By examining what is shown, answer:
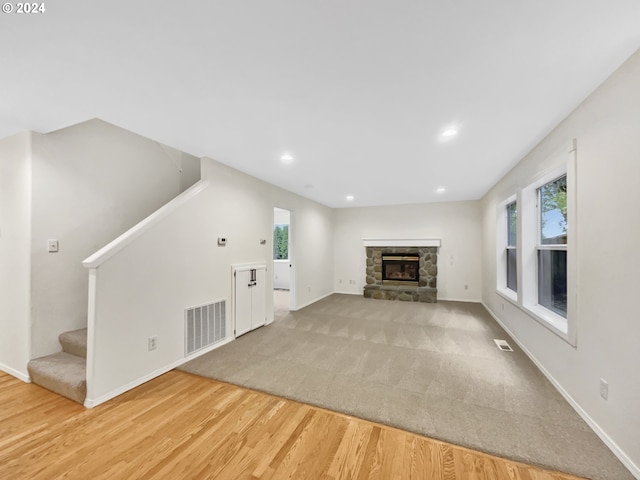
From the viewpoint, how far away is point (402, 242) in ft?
20.3

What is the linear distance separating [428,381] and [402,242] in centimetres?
418

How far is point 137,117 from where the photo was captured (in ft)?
6.77

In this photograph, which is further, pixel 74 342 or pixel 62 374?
pixel 74 342

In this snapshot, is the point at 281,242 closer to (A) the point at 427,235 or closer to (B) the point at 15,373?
(A) the point at 427,235

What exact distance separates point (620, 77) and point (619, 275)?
3.99 ft

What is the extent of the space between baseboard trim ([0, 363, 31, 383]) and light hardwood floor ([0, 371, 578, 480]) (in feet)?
0.61

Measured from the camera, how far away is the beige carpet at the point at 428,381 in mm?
1613

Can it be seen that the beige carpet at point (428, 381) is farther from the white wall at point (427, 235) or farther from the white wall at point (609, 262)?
the white wall at point (427, 235)

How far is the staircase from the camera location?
202cm

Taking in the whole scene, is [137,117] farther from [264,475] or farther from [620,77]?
[620,77]

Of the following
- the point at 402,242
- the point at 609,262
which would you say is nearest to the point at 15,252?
the point at 609,262

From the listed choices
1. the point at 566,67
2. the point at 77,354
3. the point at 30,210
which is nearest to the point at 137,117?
the point at 30,210

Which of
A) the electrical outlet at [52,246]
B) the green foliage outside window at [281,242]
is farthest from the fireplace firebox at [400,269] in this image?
the electrical outlet at [52,246]

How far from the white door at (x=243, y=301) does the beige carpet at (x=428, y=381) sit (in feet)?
0.73
